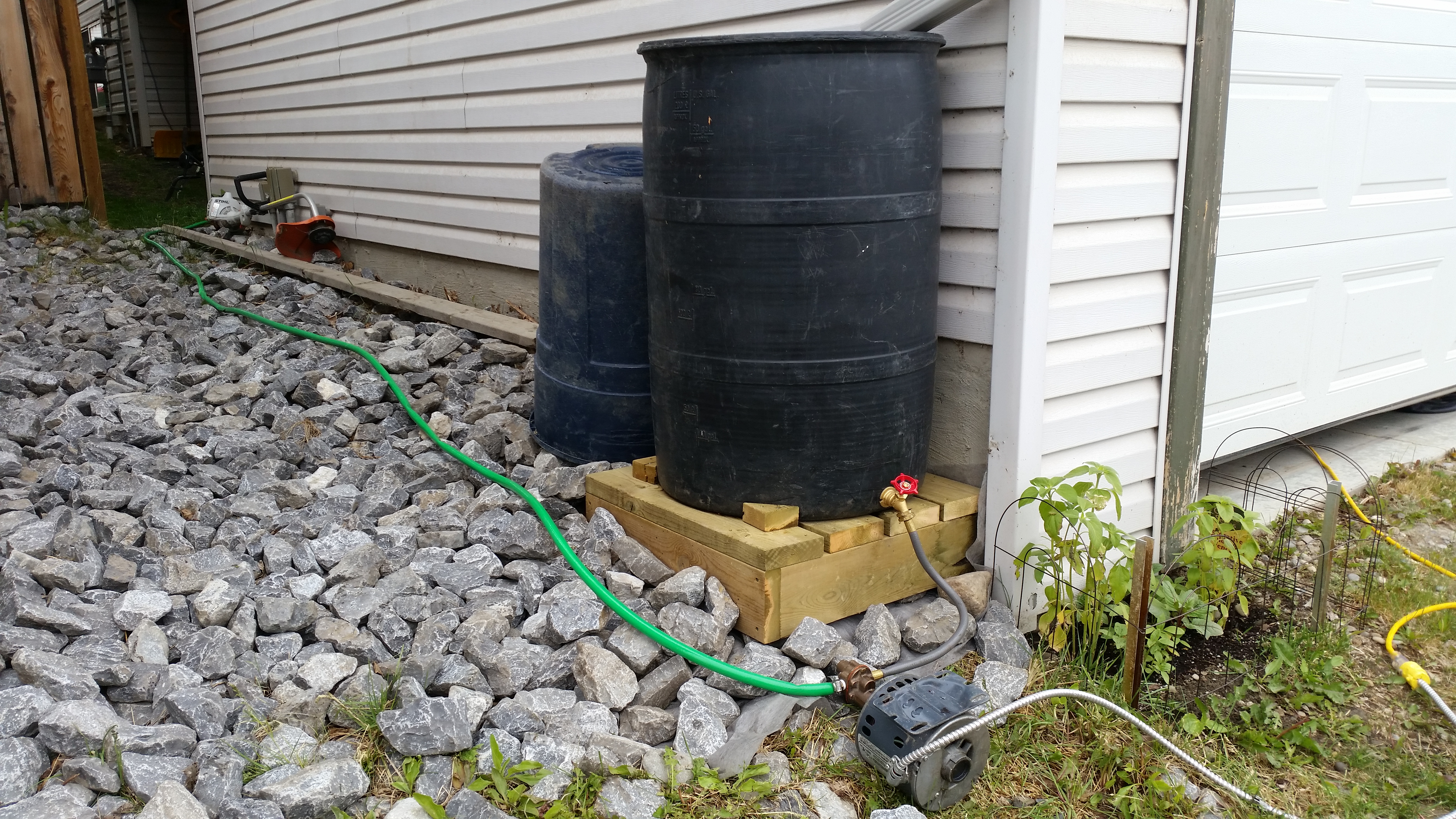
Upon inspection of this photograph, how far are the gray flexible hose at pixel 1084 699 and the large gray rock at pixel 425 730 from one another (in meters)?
0.76

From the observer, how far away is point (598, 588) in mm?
2311

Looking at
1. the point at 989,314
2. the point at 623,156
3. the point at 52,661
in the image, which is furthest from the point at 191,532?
the point at 989,314

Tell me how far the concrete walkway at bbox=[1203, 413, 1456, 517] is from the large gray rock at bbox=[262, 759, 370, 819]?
2532mm

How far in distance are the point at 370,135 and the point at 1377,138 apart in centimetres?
453

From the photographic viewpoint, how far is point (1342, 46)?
3270 mm

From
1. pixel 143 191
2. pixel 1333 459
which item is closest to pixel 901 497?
pixel 1333 459

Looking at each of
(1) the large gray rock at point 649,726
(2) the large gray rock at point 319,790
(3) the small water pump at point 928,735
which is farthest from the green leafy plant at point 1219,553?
(2) the large gray rock at point 319,790

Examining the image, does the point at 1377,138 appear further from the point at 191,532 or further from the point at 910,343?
the point at 191,532

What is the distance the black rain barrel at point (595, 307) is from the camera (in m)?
2.85

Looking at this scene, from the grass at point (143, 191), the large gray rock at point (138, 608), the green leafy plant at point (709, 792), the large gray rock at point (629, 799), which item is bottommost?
the green leafy plant at point (709, 792)

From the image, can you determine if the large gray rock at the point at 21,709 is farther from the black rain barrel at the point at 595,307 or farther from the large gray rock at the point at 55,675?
the black rain barrel at the point at 595,307

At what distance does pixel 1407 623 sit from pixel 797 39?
2038 mm

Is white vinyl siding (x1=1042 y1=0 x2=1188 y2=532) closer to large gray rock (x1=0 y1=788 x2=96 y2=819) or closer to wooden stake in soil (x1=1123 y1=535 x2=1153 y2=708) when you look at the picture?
wooden stake in soil (x1=1123 y1=535 x2=1153 y2=708)

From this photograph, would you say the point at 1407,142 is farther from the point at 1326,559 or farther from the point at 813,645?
the point at 813,645
